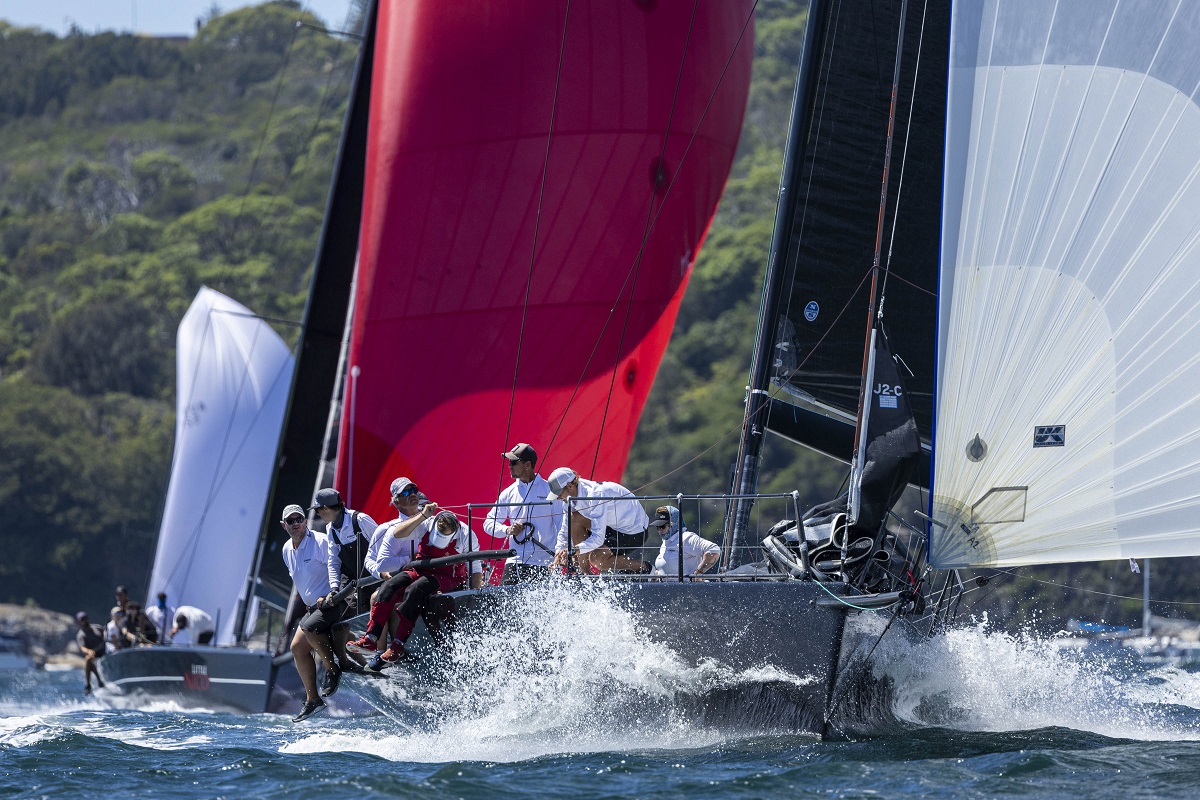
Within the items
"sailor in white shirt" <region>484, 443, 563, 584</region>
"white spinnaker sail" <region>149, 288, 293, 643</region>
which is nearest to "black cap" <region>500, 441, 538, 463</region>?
"sailor in white shirt" <region>484, 443, 563, 584</region>

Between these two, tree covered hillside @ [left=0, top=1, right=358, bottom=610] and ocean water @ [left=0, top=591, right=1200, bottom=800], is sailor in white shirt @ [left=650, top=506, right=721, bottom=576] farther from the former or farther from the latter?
tree covered hillside @ [left=0, top=1, right=358, bottom=610]

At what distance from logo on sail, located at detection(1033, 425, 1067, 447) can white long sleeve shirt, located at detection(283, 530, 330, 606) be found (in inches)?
161

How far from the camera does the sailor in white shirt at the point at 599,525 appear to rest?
31.7ft

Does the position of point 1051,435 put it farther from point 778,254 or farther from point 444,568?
point 444,568

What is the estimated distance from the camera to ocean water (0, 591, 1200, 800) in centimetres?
800

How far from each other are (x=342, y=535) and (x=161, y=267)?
2632 inches

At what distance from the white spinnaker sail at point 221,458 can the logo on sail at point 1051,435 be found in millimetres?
11984

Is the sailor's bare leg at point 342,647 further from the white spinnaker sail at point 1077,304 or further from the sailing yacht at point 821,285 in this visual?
the white spinnaker sail at point 1077,304

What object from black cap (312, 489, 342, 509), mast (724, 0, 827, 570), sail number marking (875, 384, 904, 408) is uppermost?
mast (724, 0, 827, 570)

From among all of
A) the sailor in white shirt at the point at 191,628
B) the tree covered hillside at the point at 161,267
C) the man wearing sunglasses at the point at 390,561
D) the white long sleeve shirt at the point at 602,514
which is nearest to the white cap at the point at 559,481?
the white long sleeve shirt at the point at 602,514

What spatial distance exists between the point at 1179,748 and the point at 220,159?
98.0m

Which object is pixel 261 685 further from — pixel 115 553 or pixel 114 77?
pixel 114 77

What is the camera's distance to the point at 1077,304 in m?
8.78

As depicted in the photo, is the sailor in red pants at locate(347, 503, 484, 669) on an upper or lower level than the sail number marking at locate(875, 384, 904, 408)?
lower
